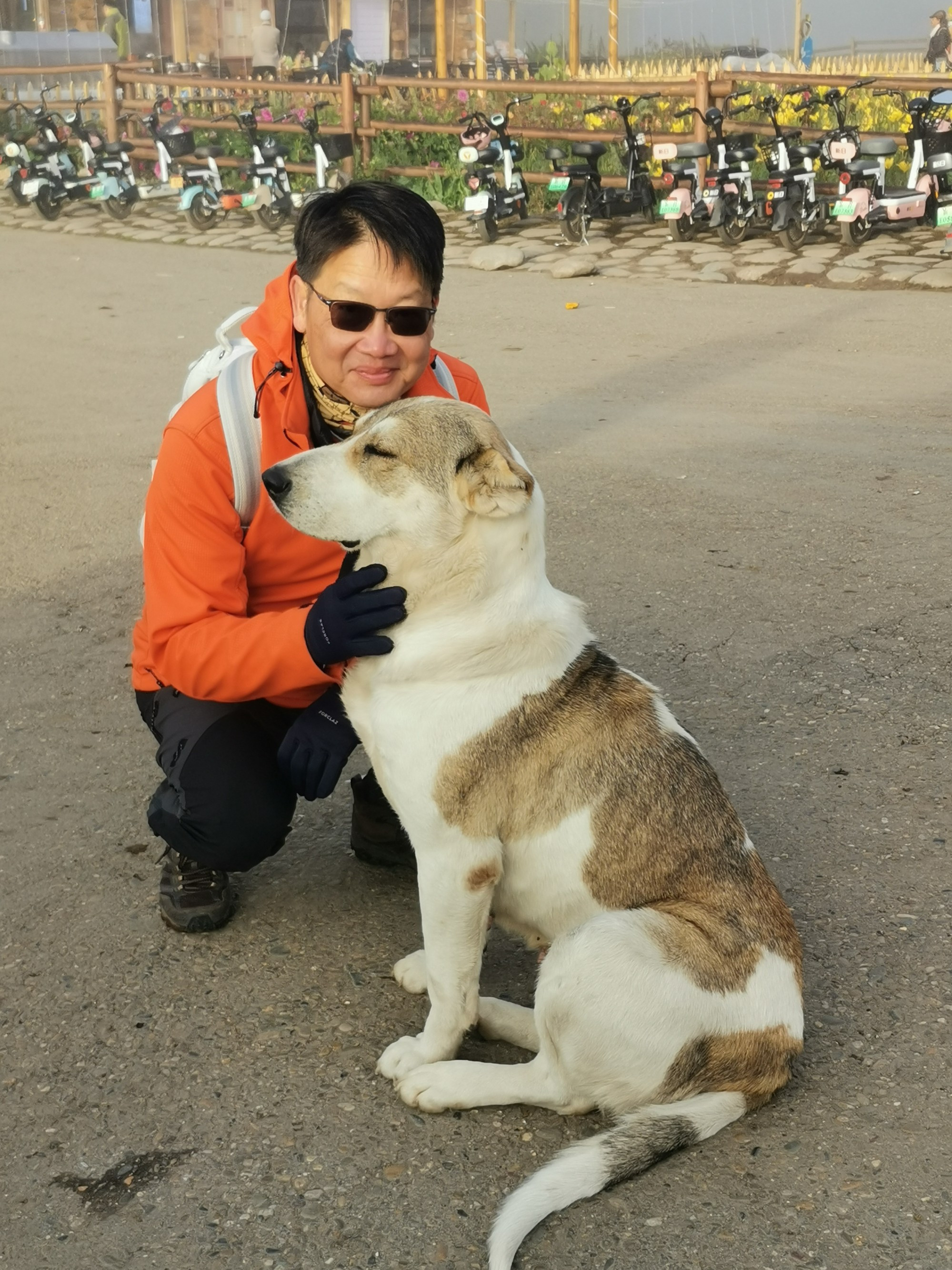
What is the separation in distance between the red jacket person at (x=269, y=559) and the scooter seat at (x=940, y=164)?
1127 cm

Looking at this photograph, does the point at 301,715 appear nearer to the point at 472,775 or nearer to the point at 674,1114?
the point at 472,775

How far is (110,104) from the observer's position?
2128cm

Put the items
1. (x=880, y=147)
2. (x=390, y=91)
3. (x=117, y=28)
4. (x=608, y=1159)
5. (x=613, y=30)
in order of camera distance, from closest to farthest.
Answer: (x=608, y=1159), (x=880, y=147), (x=390, y=91), (x=613, y=30), (x=117, y=28)

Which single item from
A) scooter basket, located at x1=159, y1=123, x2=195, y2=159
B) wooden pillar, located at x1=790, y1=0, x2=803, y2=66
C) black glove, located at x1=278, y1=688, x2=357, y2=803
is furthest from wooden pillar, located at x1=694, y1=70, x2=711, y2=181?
black glove, located at x1=278, y1=688, x2=357, y2=803

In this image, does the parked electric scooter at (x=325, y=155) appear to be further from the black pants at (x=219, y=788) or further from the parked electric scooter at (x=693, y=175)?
the black pants at (x=219, y=788)

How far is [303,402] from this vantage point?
3.43 metres

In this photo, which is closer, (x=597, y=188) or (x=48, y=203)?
(x=597, y=188)

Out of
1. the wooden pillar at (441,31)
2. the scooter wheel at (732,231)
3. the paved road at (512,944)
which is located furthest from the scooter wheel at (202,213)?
the paved road at (512,944)

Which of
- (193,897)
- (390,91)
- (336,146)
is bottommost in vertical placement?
(193,897)

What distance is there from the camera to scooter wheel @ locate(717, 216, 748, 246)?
1380 centimetres

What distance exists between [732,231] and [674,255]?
737mm

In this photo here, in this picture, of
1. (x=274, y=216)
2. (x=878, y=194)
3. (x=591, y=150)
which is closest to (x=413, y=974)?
(x=878, y=194)

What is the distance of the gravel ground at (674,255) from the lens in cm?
1223

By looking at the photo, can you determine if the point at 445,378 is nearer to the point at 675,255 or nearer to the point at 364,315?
the point at 364,315
